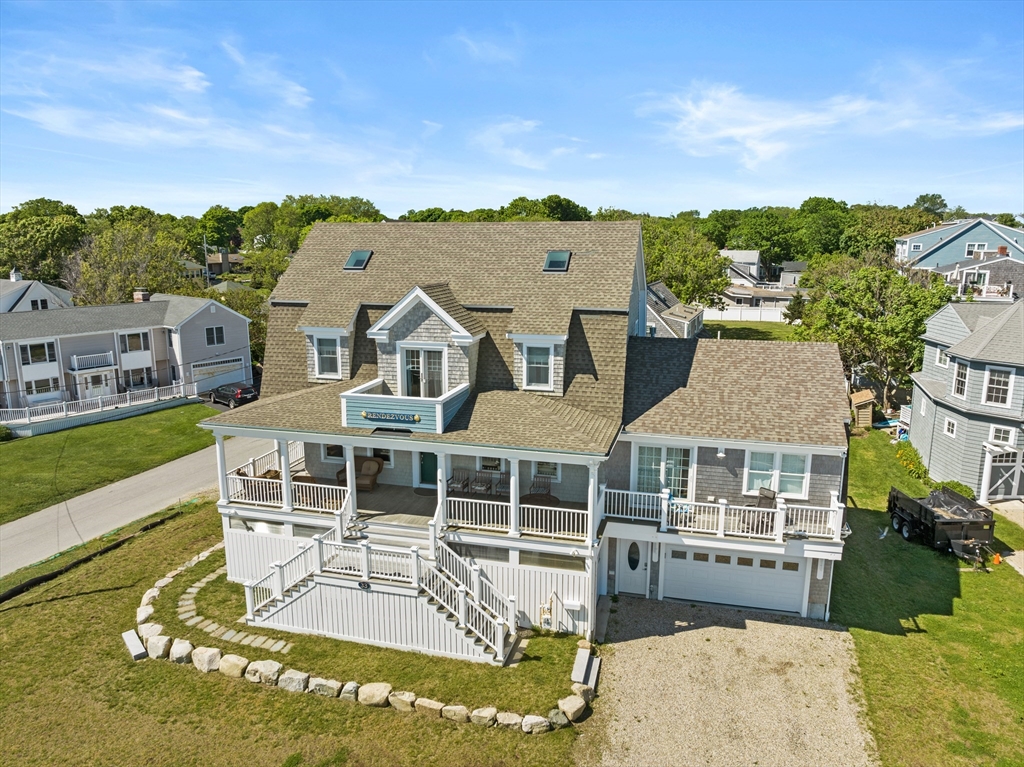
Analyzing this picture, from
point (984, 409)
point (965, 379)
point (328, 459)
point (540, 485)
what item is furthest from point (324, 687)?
point (965, 379)

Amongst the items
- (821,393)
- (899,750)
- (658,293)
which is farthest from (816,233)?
(899,750)

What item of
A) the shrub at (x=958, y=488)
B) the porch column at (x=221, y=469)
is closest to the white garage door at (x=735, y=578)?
the shrub at (x=958, y=488)

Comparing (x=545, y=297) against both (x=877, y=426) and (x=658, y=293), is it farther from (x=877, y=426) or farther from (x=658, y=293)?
(x=658, y=293)

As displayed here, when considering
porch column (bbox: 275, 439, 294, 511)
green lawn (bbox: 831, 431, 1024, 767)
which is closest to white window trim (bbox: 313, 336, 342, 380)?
porch column (bbox: 275, 439, 294, 511)

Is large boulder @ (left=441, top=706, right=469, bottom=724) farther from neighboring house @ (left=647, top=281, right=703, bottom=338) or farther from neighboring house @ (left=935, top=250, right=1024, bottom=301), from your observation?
neighboring house @ (left=935, top=250, right=1024, bottom=301)

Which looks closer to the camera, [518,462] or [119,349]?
[518,462]

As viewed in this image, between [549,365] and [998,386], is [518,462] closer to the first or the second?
[549,365]
